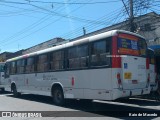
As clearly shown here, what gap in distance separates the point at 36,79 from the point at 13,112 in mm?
4525

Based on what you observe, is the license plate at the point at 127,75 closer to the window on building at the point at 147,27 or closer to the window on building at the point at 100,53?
the window on building at the point at 100,53

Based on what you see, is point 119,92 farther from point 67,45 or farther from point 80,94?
point 67,45

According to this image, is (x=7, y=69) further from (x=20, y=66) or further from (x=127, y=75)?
(x=127, y=75)

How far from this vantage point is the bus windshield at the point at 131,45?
11.0 meters

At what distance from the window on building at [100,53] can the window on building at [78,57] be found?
0.47 meters

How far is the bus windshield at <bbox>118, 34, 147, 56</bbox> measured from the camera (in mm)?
11023

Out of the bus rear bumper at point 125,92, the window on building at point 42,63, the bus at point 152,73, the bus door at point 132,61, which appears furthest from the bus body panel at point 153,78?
the window on building at point 42,63

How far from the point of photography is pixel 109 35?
1090 cm

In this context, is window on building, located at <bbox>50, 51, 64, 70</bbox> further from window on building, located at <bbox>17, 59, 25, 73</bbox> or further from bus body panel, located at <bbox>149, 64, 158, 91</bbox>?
bus body panel, located at <bbox>149, 64, 158, 91</bbox>

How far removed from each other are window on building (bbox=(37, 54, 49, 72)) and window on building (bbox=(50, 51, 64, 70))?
2.06 ft

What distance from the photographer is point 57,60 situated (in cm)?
1438

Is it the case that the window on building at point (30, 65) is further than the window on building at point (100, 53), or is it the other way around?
the window on building at point (30, 65)

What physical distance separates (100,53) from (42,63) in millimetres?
5573

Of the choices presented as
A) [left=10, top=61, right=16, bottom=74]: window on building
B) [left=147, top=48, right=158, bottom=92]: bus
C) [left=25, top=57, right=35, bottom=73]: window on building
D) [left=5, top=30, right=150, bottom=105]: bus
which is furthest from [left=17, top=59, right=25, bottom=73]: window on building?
[left=147, top=48, right=158, bottom=92]: bus
